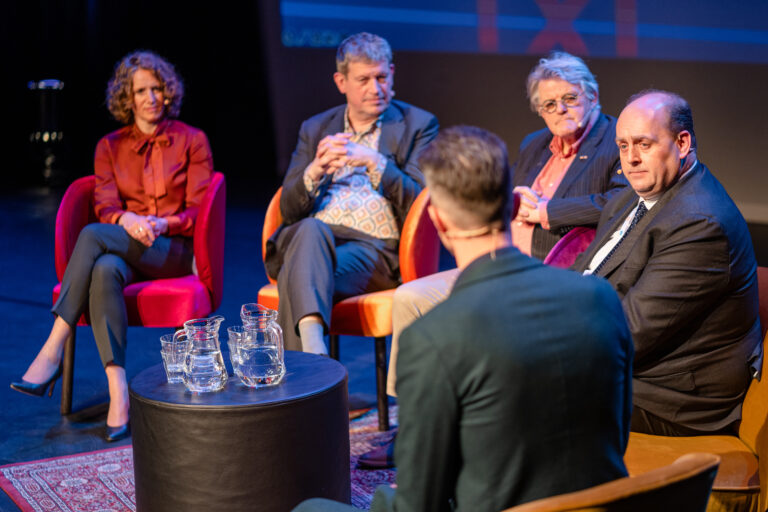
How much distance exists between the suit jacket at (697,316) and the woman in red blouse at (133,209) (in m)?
2.11

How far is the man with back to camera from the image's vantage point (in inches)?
123

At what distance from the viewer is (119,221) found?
377cm

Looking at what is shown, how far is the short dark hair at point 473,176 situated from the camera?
4.46 feet

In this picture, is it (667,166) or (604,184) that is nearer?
(667,166)

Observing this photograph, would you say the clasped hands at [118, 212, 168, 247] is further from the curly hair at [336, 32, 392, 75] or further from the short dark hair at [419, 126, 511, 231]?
the short dark hair at [419, 126, 511, 231]

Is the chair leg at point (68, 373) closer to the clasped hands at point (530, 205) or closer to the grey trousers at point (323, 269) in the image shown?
the grey trousers at point (323, 269)

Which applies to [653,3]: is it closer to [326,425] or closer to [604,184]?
[604,184]

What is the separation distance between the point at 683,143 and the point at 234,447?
1411 millimetres

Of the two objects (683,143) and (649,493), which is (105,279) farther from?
(649,493)

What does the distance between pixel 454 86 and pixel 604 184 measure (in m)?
5.99

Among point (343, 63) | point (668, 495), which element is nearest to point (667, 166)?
point (668, 495)

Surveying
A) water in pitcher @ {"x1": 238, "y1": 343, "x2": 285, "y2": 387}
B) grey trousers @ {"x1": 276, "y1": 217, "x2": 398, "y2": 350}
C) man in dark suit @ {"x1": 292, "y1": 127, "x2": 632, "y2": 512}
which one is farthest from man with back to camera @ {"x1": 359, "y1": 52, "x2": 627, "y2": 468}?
man in dark suit @ {"x1": 292, "y1": 127, "x2": 632, "y2": 512}

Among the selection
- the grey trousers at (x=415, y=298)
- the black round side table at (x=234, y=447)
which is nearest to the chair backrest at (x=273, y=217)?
the grey trousers at (x=415, y=298)

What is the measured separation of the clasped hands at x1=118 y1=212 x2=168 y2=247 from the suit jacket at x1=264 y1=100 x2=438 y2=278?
0.50 meters
